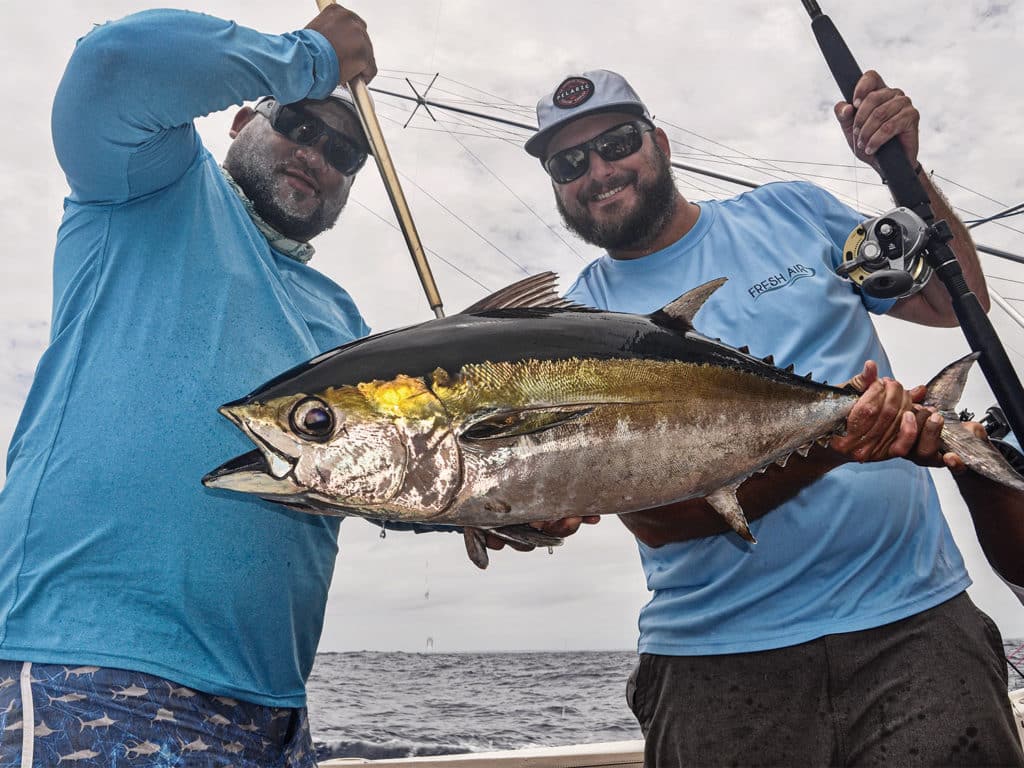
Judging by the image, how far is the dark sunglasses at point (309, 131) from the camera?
3.23 meters

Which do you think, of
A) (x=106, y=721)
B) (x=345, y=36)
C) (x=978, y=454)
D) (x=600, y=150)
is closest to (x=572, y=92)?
(x=600, y=150)

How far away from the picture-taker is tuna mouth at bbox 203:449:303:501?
1.39 meters

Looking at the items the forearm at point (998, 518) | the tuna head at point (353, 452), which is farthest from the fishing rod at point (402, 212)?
the forearm at point (998, 518)

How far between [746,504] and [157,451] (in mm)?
1705

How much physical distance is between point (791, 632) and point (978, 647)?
61cm

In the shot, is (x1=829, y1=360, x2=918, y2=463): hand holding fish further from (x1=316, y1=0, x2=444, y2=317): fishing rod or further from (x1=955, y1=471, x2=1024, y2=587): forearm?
(x1=316, y1=0, x2=444, y2=317): fishing rod

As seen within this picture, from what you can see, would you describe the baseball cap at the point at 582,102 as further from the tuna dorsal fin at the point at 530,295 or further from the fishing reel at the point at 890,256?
the tuna dorsal fin at the point at 530,295

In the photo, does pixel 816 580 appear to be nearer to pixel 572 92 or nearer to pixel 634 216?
pixel 634 216

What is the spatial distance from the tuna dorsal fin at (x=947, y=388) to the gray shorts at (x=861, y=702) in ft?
2.99

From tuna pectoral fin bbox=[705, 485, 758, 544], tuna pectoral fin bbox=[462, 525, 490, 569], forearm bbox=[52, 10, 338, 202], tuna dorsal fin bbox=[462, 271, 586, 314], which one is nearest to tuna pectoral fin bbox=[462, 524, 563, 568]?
tuna pectoral fin bbox=[462, 525, 490, 569]

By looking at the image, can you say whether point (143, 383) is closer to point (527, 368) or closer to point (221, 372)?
point (221, 372)

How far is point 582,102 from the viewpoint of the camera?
3.75 metres

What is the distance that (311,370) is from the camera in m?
1.55

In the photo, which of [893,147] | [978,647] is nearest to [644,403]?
[978,647]
